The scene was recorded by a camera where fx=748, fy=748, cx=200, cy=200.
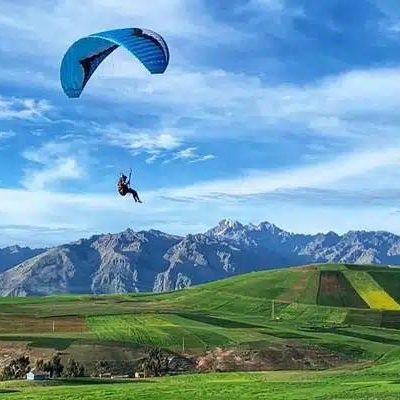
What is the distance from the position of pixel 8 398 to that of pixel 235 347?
49123mm

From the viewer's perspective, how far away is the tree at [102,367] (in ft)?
246

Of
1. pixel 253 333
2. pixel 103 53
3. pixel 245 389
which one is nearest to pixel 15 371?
pixel 245 389

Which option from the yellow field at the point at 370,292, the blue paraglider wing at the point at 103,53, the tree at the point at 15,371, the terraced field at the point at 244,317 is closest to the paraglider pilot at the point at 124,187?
the blue paraglider wing at the point at 103,53

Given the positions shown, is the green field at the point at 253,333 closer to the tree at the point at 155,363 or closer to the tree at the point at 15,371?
the tree at the point at 155,363

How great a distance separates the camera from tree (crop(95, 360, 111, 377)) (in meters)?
74.9

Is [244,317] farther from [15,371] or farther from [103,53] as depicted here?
[103,53]

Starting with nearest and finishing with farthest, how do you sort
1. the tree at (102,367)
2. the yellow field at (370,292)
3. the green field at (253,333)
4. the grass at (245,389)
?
the grass at (245,389), the green field at (253,333), the tree at (102,367), the yellow field at (370,292)

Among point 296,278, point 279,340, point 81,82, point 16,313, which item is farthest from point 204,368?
point 296,278

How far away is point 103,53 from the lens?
41.1 m

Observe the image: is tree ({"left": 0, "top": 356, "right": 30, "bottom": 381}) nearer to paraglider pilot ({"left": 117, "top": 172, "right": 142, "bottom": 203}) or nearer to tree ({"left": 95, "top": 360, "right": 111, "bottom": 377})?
tree ({"left": 95, "top": 360, "right": 111, "bottom": 377})

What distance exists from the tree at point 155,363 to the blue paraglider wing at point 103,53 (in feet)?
129

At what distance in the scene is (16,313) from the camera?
474 ft

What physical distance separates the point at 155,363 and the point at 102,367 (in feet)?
19.0

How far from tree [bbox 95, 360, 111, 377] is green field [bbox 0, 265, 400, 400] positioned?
1.66 metres
